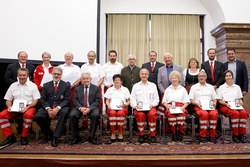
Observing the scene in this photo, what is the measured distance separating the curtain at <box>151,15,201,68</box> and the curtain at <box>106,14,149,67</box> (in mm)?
401

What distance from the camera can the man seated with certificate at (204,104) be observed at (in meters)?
3.18

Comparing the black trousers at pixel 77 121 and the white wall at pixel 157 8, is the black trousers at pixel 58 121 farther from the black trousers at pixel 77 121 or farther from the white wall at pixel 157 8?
the white wall at pixel 157 8

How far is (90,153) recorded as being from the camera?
2.67m

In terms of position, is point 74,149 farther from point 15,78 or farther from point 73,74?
point 15,78

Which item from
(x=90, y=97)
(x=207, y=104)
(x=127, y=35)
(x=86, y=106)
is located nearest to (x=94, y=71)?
(x=90, y=97)

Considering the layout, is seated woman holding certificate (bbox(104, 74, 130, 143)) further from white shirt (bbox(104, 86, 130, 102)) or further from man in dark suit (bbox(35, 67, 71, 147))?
man in dark suit (bbox(35, 67, 71, 147))

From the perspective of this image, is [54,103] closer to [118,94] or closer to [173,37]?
[118,94]

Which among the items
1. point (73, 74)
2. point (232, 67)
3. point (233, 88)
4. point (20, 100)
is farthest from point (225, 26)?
point (20, 100)

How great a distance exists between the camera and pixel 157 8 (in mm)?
6797

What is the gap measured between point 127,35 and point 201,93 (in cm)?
409

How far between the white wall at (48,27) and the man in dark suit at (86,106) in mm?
2235

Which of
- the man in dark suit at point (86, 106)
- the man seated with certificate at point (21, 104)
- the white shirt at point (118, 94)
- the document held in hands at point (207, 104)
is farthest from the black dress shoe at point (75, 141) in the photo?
the document held in hands at point (207, 104)
